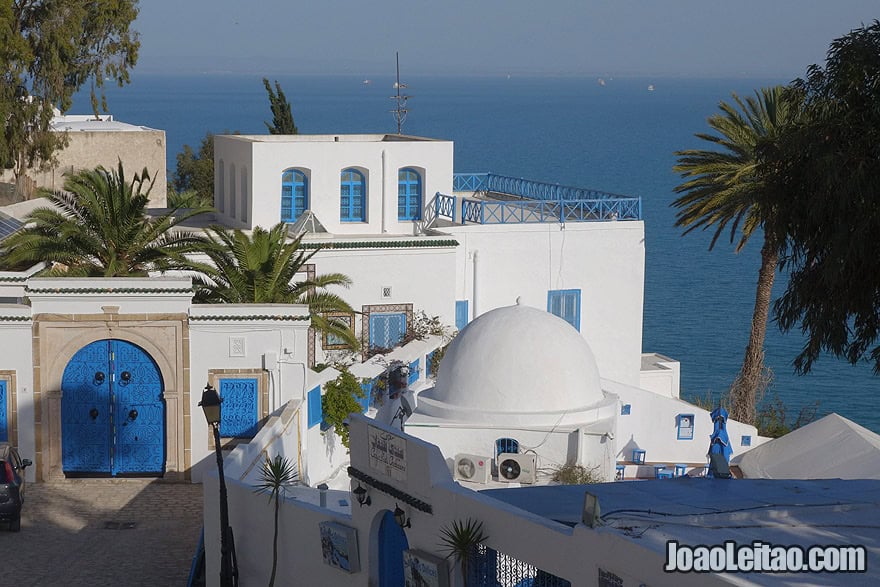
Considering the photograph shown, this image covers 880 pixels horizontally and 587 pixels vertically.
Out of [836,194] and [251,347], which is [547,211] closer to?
[251,347]

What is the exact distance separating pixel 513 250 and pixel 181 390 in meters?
11.3

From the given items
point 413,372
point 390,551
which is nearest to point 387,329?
point 413,372

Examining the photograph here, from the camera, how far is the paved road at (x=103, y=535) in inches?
717

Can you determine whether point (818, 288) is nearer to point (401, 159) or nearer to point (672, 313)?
point (401, 159)

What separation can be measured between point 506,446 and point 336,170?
14.3 metres

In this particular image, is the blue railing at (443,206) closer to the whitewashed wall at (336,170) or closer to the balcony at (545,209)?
the balcony at (545,209)

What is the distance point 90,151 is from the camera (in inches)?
1964

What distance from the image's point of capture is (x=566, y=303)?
32562 millimetres

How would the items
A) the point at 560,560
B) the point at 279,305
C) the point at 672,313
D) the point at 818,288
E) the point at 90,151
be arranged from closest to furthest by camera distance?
the point at 560,560 < the point at 818,288 < the point at 279,305 < the point at 90,151 < the point at 672,313

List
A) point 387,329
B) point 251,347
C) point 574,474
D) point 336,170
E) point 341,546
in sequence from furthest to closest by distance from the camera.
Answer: point 336,170 < point 387,329 < point 251,347 < point 574,474 < point 341,546

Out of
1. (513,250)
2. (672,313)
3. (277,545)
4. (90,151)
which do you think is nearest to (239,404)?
(277,545)

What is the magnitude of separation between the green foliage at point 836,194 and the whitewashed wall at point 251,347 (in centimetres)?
964

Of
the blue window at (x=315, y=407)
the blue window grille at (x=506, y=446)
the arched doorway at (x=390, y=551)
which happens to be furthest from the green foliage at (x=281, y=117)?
the arched doorway at (x=390, y=551)

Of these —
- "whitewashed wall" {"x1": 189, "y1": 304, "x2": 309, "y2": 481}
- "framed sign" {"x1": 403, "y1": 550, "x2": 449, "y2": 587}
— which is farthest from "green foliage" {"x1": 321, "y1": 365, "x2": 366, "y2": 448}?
"framed sign" {"x1": 403, "y1": 550, "x2": 449, "y2": 587}
